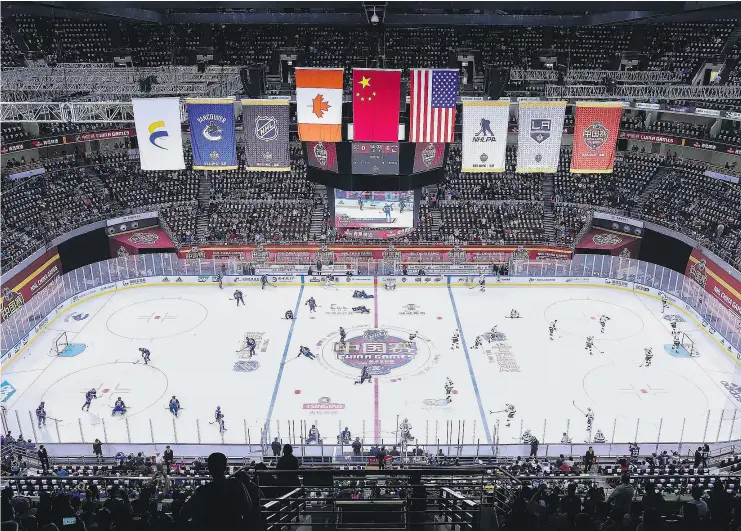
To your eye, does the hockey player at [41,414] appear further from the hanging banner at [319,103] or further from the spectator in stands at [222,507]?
the spectator in stands at [222,507]

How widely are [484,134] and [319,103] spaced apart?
288 inches

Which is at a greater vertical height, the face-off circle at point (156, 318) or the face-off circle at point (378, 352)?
the face-off circle at point (156, 318)

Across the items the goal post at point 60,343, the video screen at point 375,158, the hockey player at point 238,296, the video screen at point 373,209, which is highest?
the video screen at point 375,158

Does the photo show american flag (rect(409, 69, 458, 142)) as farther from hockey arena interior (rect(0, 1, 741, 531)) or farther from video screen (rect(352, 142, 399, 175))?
video screen (rect(352, 142, 399, 175))

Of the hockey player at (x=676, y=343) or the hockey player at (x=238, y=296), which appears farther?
Answer: the hockey player at (x=238, y=296)

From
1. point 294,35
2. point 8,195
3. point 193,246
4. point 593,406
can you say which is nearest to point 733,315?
point 593,406

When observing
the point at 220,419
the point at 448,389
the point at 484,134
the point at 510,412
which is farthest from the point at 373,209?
the point at 220,419

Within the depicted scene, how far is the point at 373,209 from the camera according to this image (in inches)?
1479

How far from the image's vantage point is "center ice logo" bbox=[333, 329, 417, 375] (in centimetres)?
2689

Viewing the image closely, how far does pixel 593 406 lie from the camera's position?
23906 millimetres

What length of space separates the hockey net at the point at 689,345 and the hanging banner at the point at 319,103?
1710 centimetres

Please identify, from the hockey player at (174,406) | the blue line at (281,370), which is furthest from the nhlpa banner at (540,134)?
the hockey player at (174,406)

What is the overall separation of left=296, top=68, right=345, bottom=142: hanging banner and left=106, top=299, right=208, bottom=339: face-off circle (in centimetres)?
973

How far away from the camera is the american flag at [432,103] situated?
28.0 m
